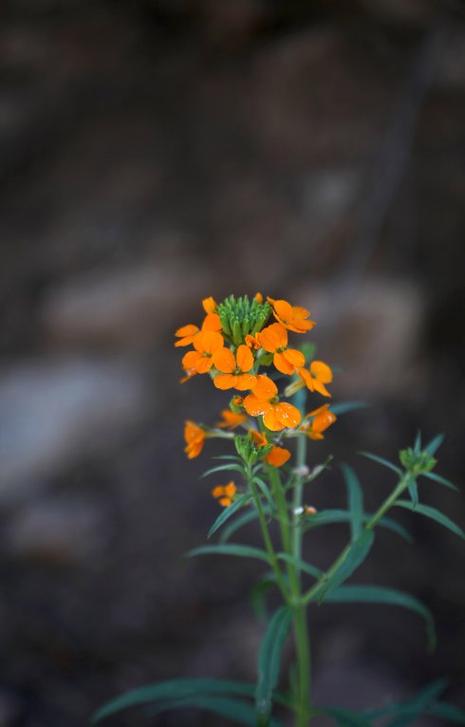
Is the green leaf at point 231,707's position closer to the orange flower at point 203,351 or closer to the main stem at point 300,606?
the main stem at point 300,606

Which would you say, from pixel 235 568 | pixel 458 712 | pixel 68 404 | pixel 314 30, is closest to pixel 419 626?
pixel 235 568

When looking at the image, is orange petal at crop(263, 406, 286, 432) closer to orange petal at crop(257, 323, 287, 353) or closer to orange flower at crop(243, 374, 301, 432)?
orange flower at crop(243, 374, 301, 432)

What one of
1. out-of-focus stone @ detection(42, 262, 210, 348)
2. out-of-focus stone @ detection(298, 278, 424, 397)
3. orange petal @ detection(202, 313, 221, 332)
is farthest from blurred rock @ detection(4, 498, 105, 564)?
orange petal @ detection(202, 313, 221, 332)

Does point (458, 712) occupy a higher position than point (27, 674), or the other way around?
point (27, 674)

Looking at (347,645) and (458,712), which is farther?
(347,645)

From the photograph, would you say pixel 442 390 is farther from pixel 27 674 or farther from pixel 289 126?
pixel 27 674

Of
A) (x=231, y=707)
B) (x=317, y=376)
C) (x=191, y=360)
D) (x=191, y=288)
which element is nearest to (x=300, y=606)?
(x=231, y=707)

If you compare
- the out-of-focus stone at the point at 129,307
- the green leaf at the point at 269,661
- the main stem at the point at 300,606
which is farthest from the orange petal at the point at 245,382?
the out-of-focus stone at the point at 129,307
